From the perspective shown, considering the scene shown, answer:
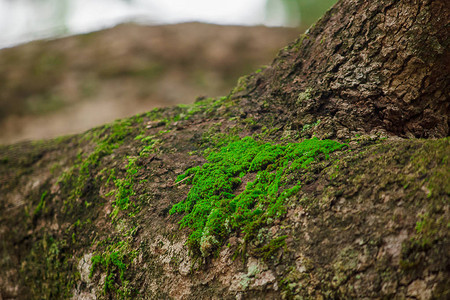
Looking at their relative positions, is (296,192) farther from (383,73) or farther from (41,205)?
(41,205)

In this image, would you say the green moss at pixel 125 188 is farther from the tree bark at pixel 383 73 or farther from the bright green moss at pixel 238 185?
the tree bark at pixel 383 73

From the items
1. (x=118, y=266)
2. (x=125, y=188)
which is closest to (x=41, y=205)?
(x=125, y=188)

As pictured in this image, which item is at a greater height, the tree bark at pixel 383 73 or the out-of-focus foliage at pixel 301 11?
the out-of-focus foliage at pixel 301 11

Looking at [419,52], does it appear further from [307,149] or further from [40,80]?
[40,80]

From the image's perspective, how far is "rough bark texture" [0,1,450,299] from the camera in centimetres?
147

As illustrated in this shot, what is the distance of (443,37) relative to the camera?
217 cm

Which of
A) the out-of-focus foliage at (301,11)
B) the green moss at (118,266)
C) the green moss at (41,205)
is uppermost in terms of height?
the out-of-focus foliage at (301,11)

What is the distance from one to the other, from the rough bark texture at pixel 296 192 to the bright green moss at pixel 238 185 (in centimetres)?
6

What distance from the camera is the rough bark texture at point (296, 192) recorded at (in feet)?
4.83

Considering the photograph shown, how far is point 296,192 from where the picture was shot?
191 centimetres

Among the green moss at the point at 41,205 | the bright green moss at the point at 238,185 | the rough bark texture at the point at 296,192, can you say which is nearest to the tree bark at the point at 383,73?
the rough bark texture at the point at 296,192

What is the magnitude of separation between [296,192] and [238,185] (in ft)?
1.71

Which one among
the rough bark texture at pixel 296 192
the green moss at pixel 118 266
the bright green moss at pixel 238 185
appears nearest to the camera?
the rough bark texture at pixel 296 192

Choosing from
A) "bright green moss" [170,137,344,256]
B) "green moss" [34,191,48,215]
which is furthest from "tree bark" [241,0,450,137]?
"green moss" [34,191,48,215]
